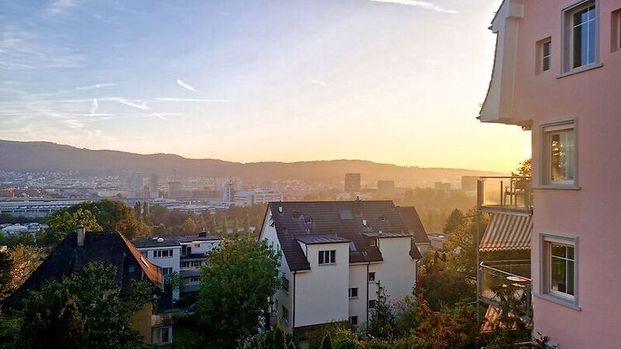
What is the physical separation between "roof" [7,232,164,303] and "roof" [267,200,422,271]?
827 centimetres

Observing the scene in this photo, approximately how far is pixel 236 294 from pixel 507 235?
1435 centimetres

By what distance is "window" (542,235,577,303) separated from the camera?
893 centimetres

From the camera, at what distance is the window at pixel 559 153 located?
895 cm

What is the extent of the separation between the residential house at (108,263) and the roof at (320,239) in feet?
28.2

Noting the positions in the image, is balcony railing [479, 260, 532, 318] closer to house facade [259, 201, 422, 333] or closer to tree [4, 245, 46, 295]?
house facade [259, 201, 422, 333]

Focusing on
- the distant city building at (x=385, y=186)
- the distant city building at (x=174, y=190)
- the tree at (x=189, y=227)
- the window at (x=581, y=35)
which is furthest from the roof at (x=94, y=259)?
the distant city building at (x=174, y=190)

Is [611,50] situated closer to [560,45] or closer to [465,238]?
[560,45]

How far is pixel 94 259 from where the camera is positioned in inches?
968

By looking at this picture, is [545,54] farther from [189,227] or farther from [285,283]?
[189,227]

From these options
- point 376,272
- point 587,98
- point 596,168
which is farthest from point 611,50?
point 376,272

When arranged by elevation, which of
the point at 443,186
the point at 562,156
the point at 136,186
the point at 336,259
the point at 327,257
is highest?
the point at 562,156

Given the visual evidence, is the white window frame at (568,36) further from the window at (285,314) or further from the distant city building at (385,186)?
the distant city building at (385,186)

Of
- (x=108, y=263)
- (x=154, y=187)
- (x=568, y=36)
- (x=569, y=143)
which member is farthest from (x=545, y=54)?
(x=154, y=187)

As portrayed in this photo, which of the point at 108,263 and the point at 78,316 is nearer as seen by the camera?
the point at 78,316
